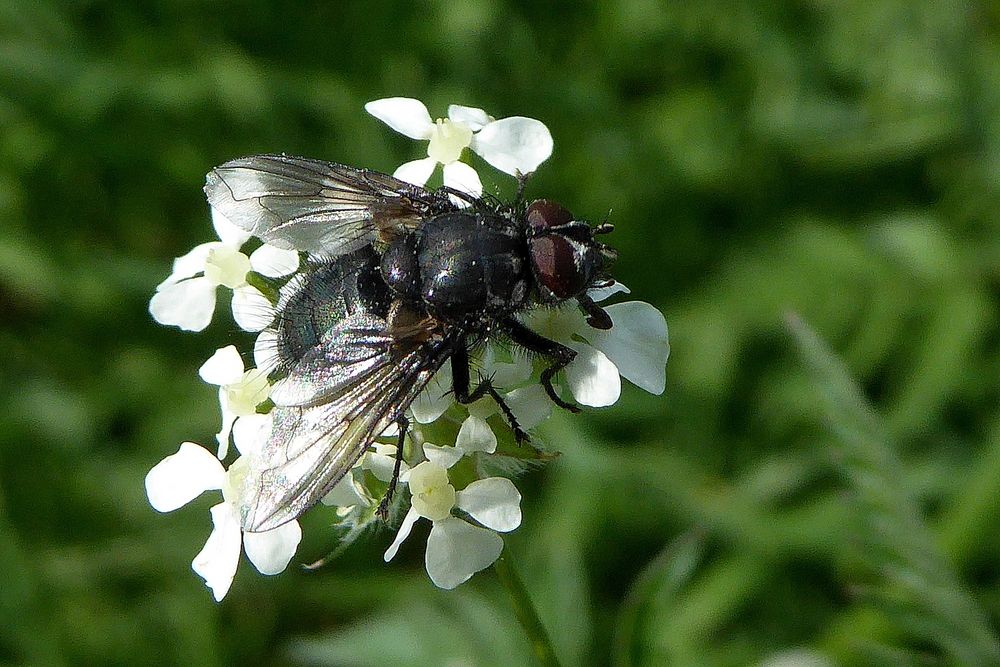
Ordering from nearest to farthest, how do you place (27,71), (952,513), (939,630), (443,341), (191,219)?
1. (443,341)
2. (939,630)
3. (952,513)
4. (27,71)
5. (191,219)

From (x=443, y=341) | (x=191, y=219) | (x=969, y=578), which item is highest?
(x=191, y=219)

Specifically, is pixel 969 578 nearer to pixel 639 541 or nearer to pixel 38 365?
pixel 639 541

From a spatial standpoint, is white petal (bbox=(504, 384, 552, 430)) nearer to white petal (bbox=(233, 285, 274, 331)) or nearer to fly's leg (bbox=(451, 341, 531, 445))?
fly's leg (bbox=(451, 341, 531, 445))

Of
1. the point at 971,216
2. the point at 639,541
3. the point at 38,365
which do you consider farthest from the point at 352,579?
the point at 971,216

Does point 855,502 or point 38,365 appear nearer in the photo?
point 855,502

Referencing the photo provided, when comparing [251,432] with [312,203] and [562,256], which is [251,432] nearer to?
[312,203]

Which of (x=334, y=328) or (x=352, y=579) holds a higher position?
(x=352, y=579)

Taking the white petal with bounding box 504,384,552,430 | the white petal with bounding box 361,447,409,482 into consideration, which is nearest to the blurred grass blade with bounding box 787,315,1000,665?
the white petal with bounding box 504,384,552,430
